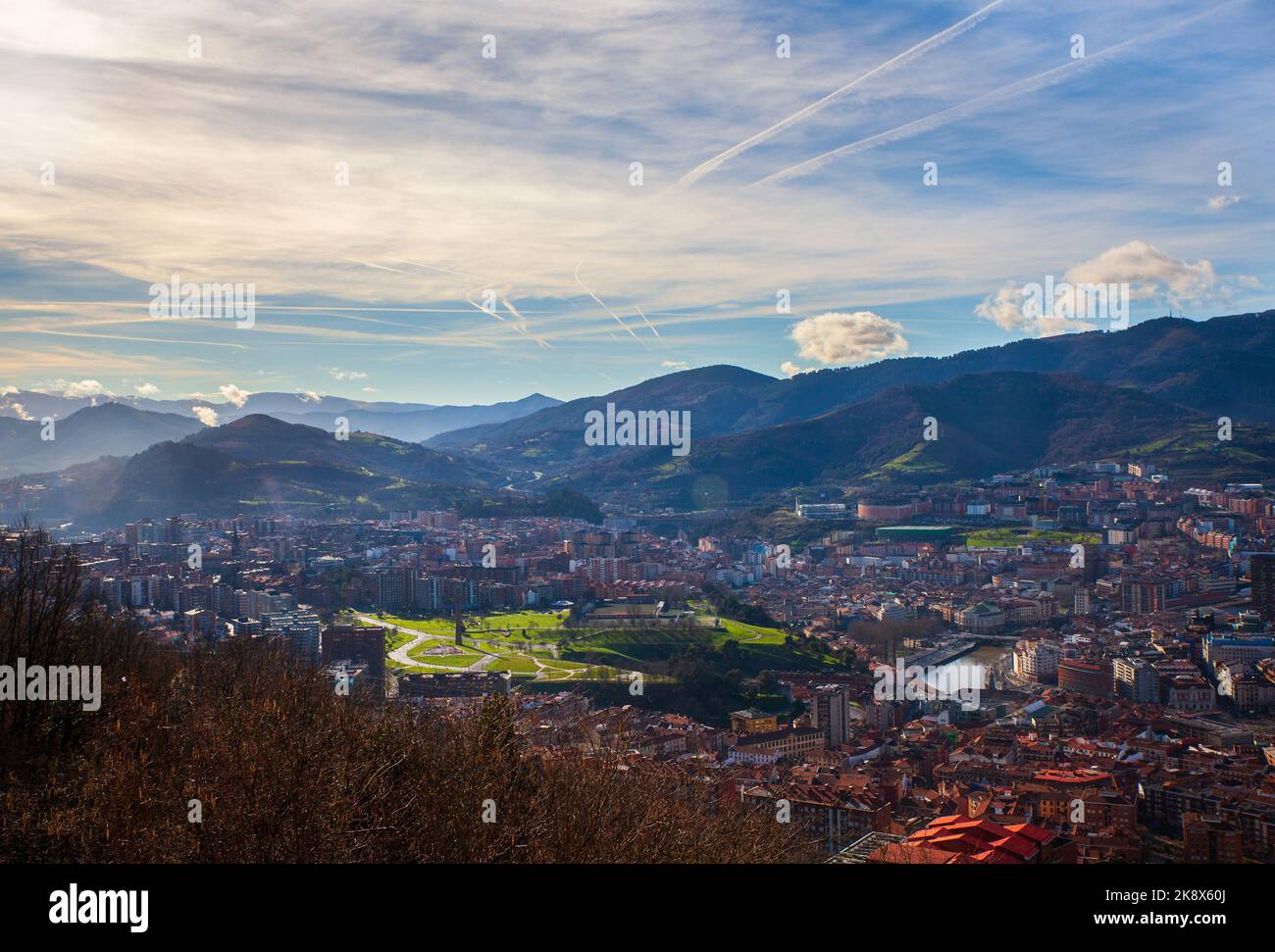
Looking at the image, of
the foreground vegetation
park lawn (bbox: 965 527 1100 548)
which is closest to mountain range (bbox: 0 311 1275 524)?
park lawn (bbox: 965 527 1100 548)

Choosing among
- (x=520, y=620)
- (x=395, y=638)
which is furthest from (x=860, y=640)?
(x=395, y=638)

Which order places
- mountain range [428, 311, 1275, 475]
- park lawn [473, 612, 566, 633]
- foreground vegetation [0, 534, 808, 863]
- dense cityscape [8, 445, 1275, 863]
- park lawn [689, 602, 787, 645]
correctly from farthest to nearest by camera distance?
mountain range [428, 311, 1275, 475] → park lawn [473, 612, 566, 633] → park lawn [689, 602, 787, 645] → dense cityscape [8, 445, 1275, 863] → foreground vegetation [0, 534, 808, 863]

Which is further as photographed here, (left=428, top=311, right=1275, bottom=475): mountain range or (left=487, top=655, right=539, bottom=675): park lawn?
(left=428, top=311, right=1275, bottom=475): mountain range

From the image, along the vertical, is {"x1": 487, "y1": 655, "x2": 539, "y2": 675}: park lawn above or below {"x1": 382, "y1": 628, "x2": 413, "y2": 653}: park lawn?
below

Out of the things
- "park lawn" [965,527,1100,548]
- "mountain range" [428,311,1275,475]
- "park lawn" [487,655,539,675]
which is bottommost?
"park lawn" [487,655,539,675]

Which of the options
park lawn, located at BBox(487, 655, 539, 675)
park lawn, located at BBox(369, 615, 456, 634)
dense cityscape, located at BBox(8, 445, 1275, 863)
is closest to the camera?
dense cityscape, located at BBox(8, 445, 1275, 863)

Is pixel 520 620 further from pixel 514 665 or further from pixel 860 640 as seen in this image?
pixel 860 640

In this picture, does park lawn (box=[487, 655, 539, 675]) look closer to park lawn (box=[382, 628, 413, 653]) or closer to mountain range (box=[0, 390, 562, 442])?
park lawn (box=[382, 628, 413, 653])

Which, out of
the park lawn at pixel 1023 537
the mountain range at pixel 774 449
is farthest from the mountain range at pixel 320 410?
the park lawn at pixel 1023 537

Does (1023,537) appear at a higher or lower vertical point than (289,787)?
lower

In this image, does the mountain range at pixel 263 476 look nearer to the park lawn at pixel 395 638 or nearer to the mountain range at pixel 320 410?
the mountain range at pixel 320 410
